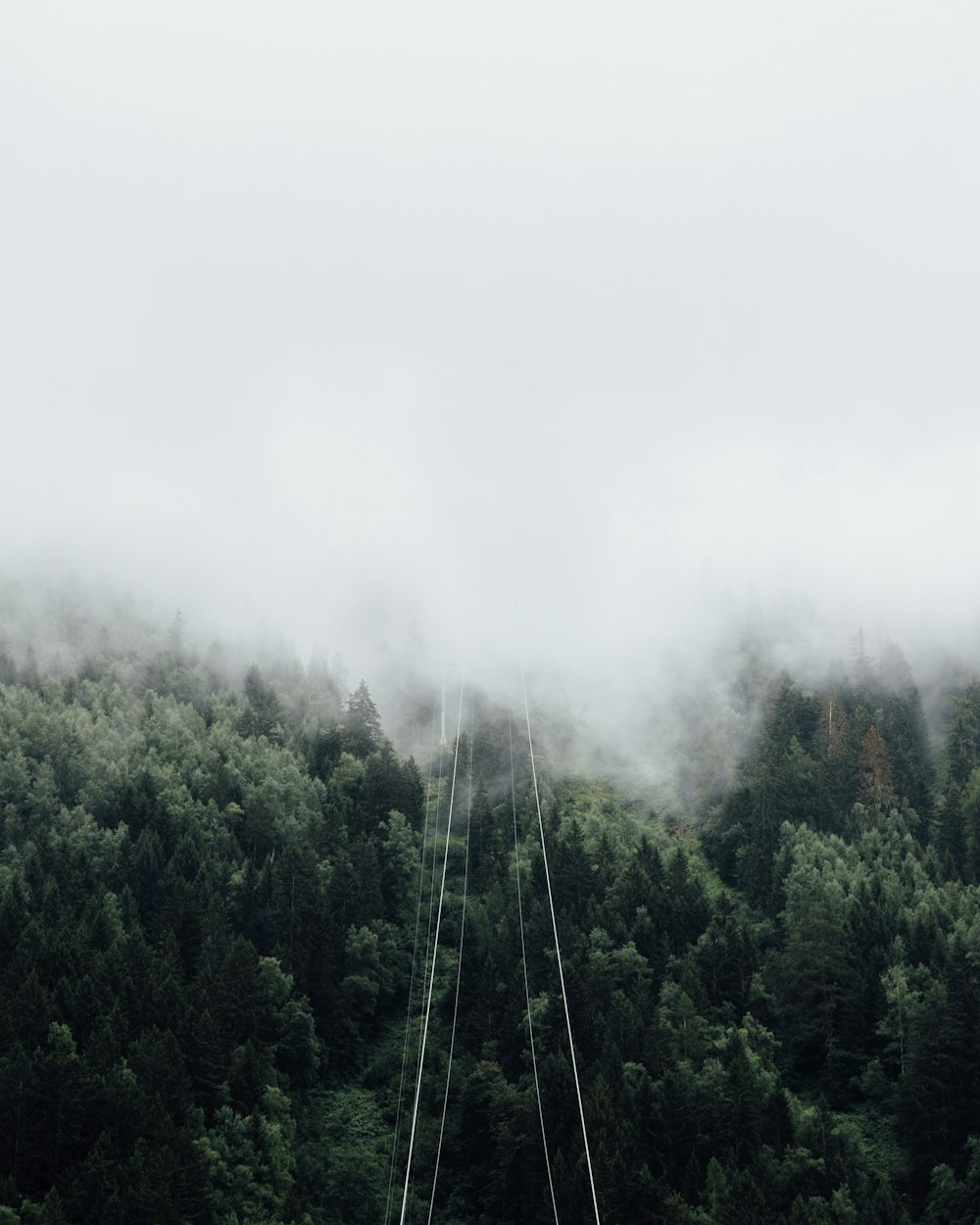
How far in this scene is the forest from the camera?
2692 inches

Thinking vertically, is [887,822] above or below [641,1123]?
above

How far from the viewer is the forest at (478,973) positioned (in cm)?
6838

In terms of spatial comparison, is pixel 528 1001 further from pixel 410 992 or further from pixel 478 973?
pixel 410 992

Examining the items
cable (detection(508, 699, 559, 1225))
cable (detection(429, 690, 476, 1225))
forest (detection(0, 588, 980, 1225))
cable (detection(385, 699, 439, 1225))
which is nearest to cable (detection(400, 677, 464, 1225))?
forest (detection(0, 588, 980, 1225))

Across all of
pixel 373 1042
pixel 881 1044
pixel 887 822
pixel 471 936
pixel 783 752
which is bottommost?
pixel 881 1044

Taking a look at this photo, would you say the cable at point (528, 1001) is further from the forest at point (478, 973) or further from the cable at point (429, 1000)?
the cable at point (429, 1000)

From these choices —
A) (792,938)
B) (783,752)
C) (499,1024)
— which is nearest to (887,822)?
(783,752)

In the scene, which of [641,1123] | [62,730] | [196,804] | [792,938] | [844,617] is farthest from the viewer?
[844,617]

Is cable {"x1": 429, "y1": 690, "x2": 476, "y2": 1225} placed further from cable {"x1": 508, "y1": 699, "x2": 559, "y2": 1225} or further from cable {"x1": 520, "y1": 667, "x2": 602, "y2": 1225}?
cable {"x1": 520, "y1": 667, "x2": 602, "y2": 1225}

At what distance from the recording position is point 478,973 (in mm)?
96375

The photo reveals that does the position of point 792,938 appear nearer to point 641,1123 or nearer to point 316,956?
point 641,1123

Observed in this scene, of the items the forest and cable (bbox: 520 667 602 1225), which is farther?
the forest

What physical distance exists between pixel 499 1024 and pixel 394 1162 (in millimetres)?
11584

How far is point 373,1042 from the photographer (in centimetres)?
9700
